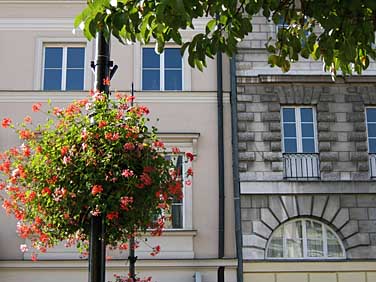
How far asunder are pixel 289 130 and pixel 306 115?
22.5 inches

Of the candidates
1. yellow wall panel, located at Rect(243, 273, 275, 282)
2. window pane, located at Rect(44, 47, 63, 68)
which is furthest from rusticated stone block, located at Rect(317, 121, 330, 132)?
window pane, located at Rect(44, 47, 63, 68)

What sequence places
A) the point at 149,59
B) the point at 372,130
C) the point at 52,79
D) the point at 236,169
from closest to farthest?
the point at 236,169 → the point at 372,130 → the point at 52,79 → the point at 149,59

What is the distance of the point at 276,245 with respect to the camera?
15.4 meters

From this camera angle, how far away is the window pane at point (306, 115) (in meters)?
16.1

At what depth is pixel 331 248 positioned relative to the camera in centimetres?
1539

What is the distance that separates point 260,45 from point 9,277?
25.4 ft

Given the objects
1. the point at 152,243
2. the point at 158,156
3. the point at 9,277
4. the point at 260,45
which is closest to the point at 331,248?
the point at 152,243

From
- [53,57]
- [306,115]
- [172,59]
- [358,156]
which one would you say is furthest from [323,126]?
[53,57]

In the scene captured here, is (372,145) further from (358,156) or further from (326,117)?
(326,117)

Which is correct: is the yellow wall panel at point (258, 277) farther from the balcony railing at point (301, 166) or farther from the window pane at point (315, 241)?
the balcony railing at point (301, 166)

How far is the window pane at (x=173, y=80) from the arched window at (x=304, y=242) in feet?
13.5

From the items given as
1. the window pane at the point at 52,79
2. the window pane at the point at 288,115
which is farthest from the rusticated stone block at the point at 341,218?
the window pane at the point at 52,79

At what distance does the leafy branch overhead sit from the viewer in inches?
211

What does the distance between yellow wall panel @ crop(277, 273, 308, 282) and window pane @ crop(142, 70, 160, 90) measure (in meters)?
5.18
